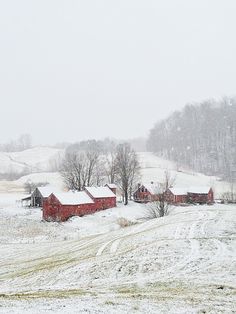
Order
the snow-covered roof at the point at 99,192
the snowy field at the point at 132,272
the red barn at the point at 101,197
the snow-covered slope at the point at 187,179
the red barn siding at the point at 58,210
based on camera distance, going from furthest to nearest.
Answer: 1. the snow-covered slope at the point at 187,179
2. the snow-covered roof at the point at 99,192
3. the red barn at the point at 101,197
4. the red barn siding at the point at 58,210
5. the snowy field at the point at 132,272

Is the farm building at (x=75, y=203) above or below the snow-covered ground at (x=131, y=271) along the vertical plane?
above

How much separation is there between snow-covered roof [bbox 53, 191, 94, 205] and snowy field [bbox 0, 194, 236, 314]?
Answer: 22.2m

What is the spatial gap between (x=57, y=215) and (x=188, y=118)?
417ft

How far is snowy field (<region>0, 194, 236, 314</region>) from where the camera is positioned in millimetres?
16062

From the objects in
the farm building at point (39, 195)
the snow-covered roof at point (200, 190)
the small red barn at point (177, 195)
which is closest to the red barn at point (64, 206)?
the farm building at point (39, 195)

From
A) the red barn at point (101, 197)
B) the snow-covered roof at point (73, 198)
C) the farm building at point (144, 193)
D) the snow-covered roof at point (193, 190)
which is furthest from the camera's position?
the farm building at point (144, 193)

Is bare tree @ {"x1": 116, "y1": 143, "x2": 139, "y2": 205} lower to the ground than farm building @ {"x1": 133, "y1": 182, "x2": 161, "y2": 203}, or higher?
higher

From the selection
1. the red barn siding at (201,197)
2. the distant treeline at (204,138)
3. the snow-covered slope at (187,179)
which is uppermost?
the distant treeline at (204,138)

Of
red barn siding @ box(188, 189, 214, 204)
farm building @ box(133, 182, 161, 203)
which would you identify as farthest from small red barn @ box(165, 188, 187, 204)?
farm building @ box(133, 182, 161, 203)

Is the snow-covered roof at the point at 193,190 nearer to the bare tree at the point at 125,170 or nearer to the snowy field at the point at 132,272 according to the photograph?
the bare tree at the point at 125,170

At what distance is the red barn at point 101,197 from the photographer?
7700 cm

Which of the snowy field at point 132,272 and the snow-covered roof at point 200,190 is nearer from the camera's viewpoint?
the snowy field at point 132,272

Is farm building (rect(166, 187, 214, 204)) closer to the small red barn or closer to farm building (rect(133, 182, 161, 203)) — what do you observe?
the small red barn

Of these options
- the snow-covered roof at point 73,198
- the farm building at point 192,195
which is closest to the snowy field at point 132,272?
the snow-covered roof at point 73,198
